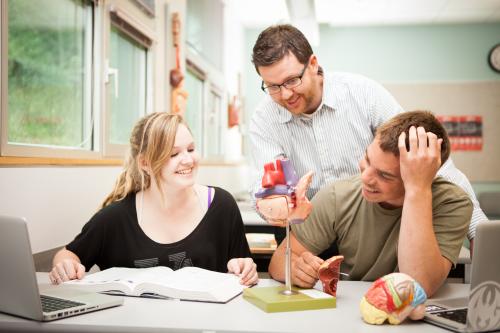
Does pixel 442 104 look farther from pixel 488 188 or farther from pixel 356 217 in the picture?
pixel 356 217

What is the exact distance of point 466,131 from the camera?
635cm

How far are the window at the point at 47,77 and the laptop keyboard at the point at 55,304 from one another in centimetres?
69

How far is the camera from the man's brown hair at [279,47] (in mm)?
1774

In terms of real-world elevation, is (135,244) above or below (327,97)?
below

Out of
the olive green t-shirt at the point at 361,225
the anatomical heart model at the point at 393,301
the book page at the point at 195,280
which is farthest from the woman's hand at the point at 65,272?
the anatomical heart model at the point at 393,301

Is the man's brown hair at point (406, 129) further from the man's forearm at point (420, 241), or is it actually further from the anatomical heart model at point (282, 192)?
the anatomical heart model at point (282, 192)

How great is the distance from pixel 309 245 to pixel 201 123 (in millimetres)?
3405

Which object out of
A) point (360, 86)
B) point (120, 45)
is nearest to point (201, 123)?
point (120, 45)

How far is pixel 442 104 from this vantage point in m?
6.39

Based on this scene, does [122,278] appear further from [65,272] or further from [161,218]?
[161,218]

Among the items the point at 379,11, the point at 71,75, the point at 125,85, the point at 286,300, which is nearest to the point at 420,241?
the point at 286,300

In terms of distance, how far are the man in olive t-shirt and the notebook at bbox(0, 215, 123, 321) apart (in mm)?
561

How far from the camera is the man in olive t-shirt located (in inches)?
52.7

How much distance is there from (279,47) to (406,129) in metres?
0.58
